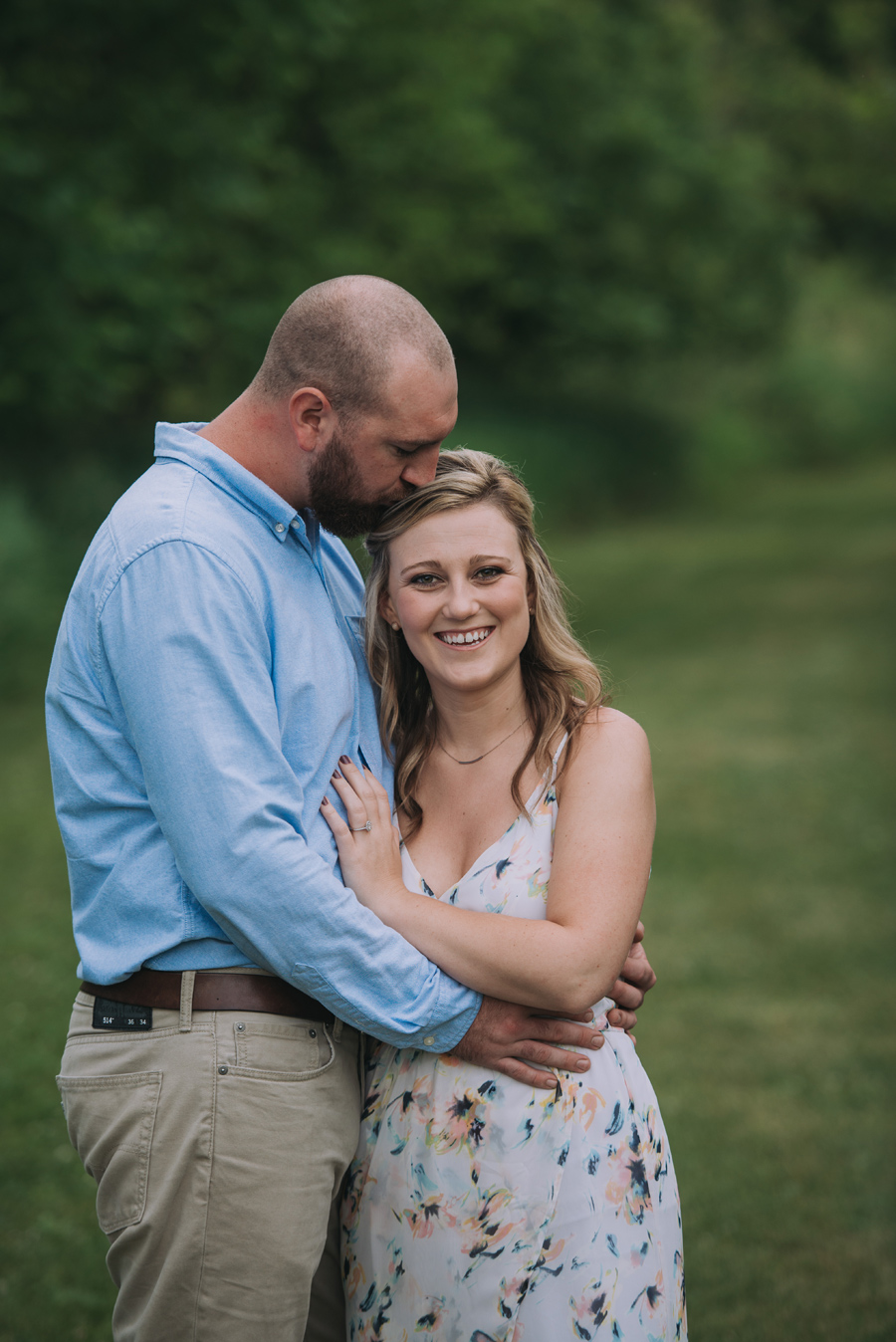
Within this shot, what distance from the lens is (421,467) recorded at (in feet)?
9.00

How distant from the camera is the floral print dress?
96.7 inches

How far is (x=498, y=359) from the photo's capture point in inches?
992

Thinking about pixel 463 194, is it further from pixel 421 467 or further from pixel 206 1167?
pixel 206 1167

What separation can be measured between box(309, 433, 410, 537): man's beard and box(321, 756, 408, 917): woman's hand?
1.80ft

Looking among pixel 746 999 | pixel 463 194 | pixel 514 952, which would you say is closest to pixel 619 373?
pixel 463 194

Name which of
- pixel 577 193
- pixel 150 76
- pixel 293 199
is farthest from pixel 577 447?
pixel 150 76

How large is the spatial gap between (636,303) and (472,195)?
5783 mm

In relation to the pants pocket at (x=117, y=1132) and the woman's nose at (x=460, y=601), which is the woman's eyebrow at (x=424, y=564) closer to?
the woman's nose at (x=460, y=601)

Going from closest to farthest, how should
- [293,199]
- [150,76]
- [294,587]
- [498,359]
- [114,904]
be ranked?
[114,904] → [294,587] → [150,76] → [293,199] → [498,359]

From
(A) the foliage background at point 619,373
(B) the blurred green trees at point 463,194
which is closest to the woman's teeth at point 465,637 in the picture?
(A) the foliage background at point 619,373

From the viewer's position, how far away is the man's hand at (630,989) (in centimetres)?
277

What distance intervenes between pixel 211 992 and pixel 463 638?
946 mm

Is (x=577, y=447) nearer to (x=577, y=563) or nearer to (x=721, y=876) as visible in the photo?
(x=577, y=563)

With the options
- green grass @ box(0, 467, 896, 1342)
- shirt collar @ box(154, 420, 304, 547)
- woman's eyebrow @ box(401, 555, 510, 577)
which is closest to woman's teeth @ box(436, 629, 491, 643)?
woman's eyebrow @ box(401, 555, 510, 577)
